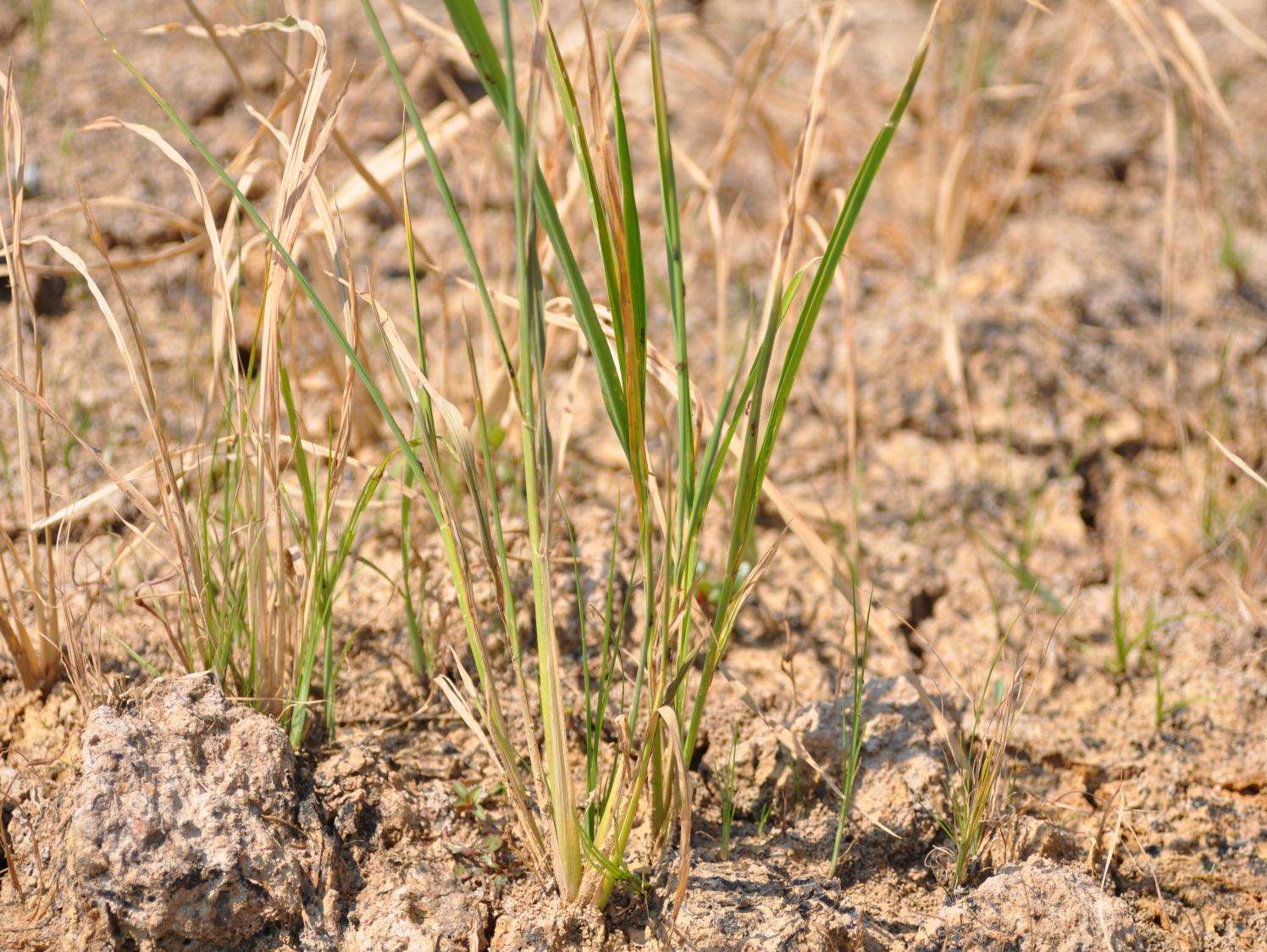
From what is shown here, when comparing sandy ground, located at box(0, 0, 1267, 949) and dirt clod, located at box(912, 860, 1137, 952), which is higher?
sandy ground, located at box(0, 0, 1267, 949)

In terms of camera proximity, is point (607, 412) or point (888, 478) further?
point (888, 478)

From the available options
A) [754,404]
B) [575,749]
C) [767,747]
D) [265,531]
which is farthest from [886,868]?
[265,531]

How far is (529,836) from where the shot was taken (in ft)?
3.18

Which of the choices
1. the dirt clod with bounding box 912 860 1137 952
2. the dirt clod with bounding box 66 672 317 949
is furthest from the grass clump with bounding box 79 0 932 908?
the dirt clod with bounding box 912 860 1137 952

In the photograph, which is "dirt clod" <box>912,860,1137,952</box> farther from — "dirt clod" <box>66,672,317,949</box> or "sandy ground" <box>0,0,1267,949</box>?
"dirt clod" <box>66,672,317,949</box>

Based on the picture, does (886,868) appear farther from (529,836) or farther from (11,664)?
(11,664)

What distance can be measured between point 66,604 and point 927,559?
1.17 metres

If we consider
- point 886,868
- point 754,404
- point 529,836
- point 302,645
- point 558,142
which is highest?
point 558,142

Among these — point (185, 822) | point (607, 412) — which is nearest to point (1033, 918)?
point (607, 412)

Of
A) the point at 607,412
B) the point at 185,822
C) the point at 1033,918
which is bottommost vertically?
the point at 1033,918

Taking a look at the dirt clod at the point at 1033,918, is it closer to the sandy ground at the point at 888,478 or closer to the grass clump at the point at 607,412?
the sandy ground at the point at 888,478

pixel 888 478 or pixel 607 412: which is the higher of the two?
pixel 607 412

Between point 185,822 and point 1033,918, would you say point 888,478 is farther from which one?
point 185,822

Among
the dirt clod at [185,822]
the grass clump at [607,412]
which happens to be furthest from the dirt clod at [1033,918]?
the dirt clod at [185,822]
